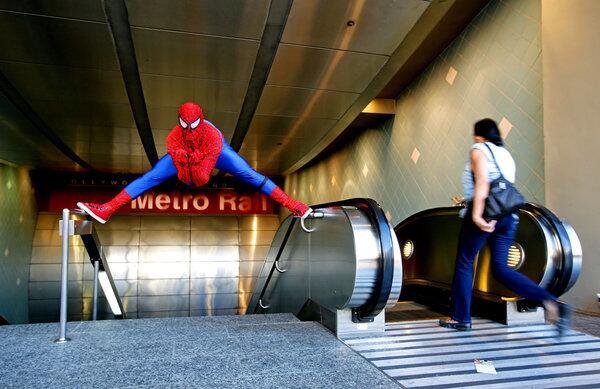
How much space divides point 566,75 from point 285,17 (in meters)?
2.67

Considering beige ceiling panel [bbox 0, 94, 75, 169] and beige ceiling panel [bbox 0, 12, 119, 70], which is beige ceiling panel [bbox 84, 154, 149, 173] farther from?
beige ceiling panel [bbox 0, 12, 119, 70]

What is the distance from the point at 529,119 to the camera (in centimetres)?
432

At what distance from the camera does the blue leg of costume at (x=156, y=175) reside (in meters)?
3.09

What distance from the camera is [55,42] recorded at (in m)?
4.07

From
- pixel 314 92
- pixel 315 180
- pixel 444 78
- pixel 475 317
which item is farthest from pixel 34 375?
pixel 315 180

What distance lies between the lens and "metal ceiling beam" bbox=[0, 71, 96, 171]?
5.12 metres

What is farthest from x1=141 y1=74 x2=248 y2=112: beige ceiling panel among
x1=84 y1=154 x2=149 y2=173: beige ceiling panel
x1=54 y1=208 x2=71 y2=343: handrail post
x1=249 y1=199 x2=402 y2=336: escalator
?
x1=84 y1=154 x2=149 y2=173: beige ceiling panel

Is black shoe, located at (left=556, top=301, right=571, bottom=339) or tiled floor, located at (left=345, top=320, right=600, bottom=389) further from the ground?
black shoe, located at (left=556, top=301, right=571, bottom=339)

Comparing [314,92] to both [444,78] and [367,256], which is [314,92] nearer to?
[444,78]

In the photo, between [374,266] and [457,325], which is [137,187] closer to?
[374,266]

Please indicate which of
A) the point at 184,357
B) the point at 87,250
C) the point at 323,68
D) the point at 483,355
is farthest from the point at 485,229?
the point at 87,250

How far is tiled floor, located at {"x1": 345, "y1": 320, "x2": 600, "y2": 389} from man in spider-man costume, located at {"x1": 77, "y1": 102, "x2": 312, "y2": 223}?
1.12m

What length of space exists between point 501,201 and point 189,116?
6.94ft

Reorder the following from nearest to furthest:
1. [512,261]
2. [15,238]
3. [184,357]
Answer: [184,357] → [512,261] → [15,238]
